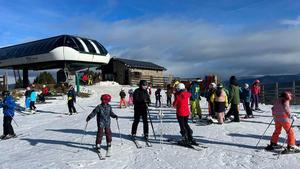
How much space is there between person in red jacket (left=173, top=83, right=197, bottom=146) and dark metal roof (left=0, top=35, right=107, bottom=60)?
30026mm

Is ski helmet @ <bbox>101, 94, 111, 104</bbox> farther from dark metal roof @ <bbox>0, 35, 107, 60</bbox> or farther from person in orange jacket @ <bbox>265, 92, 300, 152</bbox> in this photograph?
dark metal roof @ <bbox>0, 35, 107, 60</bbox>

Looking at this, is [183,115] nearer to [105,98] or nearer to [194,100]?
[105,98]

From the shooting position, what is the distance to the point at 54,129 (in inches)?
625

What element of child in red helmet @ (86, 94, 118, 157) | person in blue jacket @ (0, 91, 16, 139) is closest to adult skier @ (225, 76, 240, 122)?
child in red helmet @ (86, 94, 118, 157)

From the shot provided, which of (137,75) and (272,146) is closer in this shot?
(272,146)

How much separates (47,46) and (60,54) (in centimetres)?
261

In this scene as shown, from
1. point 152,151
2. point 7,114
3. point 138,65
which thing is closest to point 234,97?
point 152,151

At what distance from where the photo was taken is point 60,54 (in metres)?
39.5

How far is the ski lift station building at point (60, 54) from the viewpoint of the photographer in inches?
1566

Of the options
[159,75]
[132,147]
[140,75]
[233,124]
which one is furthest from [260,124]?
[159,75]

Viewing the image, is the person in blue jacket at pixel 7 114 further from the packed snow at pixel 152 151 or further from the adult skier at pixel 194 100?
the adult skier at pixel 194 100

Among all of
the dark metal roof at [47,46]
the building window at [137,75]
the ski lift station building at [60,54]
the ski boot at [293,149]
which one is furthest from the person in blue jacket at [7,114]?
the building window at [137,75]

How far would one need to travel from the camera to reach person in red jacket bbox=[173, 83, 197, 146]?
1105 cm

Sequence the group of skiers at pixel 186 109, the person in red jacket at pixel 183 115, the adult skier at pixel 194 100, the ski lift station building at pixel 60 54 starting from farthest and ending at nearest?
1. the ski lift station building at pixel 60 54
2. the adult skier at pixel 194 100
3. the person in red jacket at pixel 183 115
4. the group of skiers at pixel 186 109
